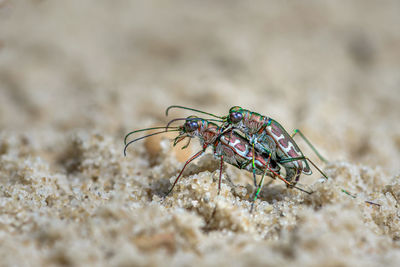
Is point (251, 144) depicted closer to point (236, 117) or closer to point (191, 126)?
point (236, 117)

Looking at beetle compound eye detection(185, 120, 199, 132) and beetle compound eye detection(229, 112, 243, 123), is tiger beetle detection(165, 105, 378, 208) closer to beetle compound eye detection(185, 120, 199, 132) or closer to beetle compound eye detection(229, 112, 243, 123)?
beetle compound eye detection(229, 112, 243, 123)

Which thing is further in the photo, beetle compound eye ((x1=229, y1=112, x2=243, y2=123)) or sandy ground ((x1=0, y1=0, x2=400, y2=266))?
beetle compound eye ((x1=229, y1=112, x2=243, y2=123))

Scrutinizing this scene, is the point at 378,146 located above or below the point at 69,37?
below

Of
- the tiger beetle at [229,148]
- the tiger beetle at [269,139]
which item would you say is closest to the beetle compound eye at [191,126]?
the tiger beetle at [229,148]

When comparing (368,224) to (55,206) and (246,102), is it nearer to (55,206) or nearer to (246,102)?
(55,206)

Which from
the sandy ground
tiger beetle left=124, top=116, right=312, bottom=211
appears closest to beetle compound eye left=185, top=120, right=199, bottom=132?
tiger beetle left=124, top=116, right=312, bottom=211

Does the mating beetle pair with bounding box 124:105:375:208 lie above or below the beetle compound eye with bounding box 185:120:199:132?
below

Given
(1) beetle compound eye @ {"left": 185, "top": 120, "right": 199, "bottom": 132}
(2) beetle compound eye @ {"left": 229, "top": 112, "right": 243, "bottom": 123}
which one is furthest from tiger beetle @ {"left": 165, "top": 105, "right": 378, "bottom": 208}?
(1) beetle compound eye @ {"left": 185, "top": 120, "right": 199, "bottom": 132}

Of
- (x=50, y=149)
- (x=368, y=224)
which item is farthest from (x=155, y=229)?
(x=50, y=149)
